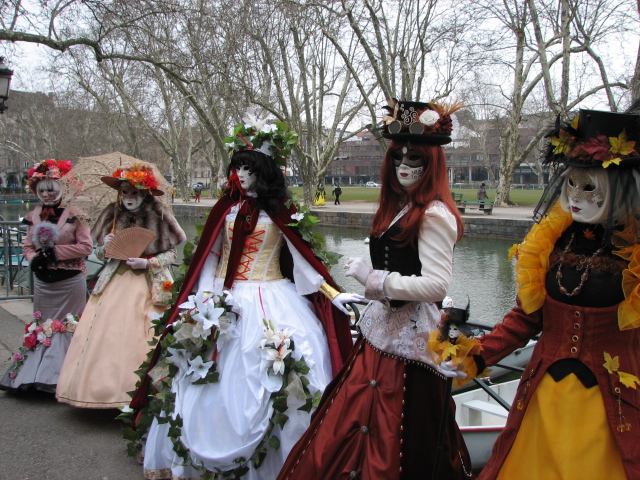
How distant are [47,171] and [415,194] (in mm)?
3286

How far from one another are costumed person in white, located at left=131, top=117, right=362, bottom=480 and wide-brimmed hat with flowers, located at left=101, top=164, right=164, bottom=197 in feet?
3.52

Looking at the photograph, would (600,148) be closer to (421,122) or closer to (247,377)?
(421,122)

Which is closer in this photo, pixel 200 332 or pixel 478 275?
pixel 200 332

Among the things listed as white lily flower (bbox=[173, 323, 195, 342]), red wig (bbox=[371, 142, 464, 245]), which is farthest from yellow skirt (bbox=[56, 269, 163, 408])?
red wig (bbox=[371, 142, 464, 245])

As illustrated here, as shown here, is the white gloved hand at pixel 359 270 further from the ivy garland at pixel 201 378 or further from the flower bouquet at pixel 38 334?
the flower bouquet at pixel 38 334

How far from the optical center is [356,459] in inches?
81.9

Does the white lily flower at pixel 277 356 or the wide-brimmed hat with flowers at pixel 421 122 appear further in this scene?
the white lily flower at pixel 277 356

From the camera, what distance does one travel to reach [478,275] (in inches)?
459

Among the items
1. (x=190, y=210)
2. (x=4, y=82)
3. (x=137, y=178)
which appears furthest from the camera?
(x=190, y=210)

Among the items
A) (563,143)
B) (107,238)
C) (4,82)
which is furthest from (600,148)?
(4,82)

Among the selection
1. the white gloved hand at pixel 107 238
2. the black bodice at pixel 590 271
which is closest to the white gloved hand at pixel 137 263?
the white gloved hand at pixel 107 238

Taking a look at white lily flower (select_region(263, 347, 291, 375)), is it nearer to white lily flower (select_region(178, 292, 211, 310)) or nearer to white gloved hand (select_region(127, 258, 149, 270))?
white lily flower (select_region(178, 292, 211, 310))

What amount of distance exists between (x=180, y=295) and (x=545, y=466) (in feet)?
6.87

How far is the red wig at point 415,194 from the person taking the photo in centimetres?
220
